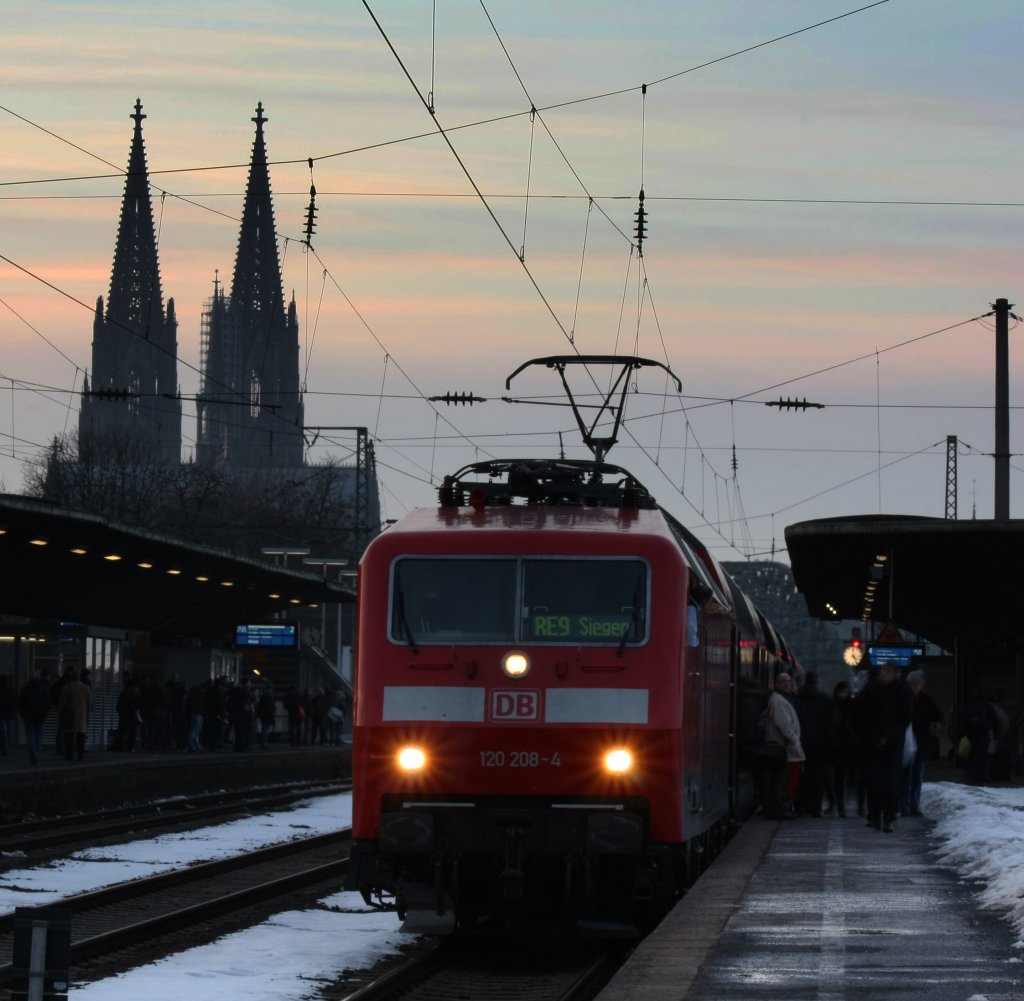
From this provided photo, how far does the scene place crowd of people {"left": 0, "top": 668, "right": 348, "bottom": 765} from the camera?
31.9 metres

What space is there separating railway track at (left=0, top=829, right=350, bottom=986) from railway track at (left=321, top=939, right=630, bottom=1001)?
1715 mm

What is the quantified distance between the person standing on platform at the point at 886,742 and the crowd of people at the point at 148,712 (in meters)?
16.7

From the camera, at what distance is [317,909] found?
15.3 metres

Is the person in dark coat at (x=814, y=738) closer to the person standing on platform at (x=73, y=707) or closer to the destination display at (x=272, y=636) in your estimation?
the person standing on platform at (x=73, y=707)

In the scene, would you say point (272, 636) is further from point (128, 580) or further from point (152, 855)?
point (152, 855)

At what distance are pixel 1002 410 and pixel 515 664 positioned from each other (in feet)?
63.5

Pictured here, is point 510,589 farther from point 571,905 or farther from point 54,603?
point 54,603

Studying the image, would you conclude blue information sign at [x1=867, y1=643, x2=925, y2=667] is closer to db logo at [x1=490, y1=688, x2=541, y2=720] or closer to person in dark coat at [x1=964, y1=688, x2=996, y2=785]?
person in dark coat at [x1=964, y1=688, x2=996, y2=785]

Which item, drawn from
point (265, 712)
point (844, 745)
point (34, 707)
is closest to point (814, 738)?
point (844, 745)

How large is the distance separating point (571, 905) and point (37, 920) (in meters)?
5.83

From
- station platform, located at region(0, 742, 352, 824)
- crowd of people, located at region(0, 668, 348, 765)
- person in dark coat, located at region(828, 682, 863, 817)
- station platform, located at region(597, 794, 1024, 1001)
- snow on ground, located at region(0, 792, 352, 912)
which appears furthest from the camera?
crowd of people, located at region(0, 668, 348, 765)

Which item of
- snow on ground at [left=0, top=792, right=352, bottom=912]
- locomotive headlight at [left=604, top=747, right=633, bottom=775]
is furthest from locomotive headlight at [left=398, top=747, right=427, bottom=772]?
snow on ground at [left=0, top=792, right=352, bottom=912]

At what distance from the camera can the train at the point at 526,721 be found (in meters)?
11.8

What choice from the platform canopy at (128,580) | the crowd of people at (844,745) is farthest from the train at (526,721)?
the platform canopy at (128,580)
